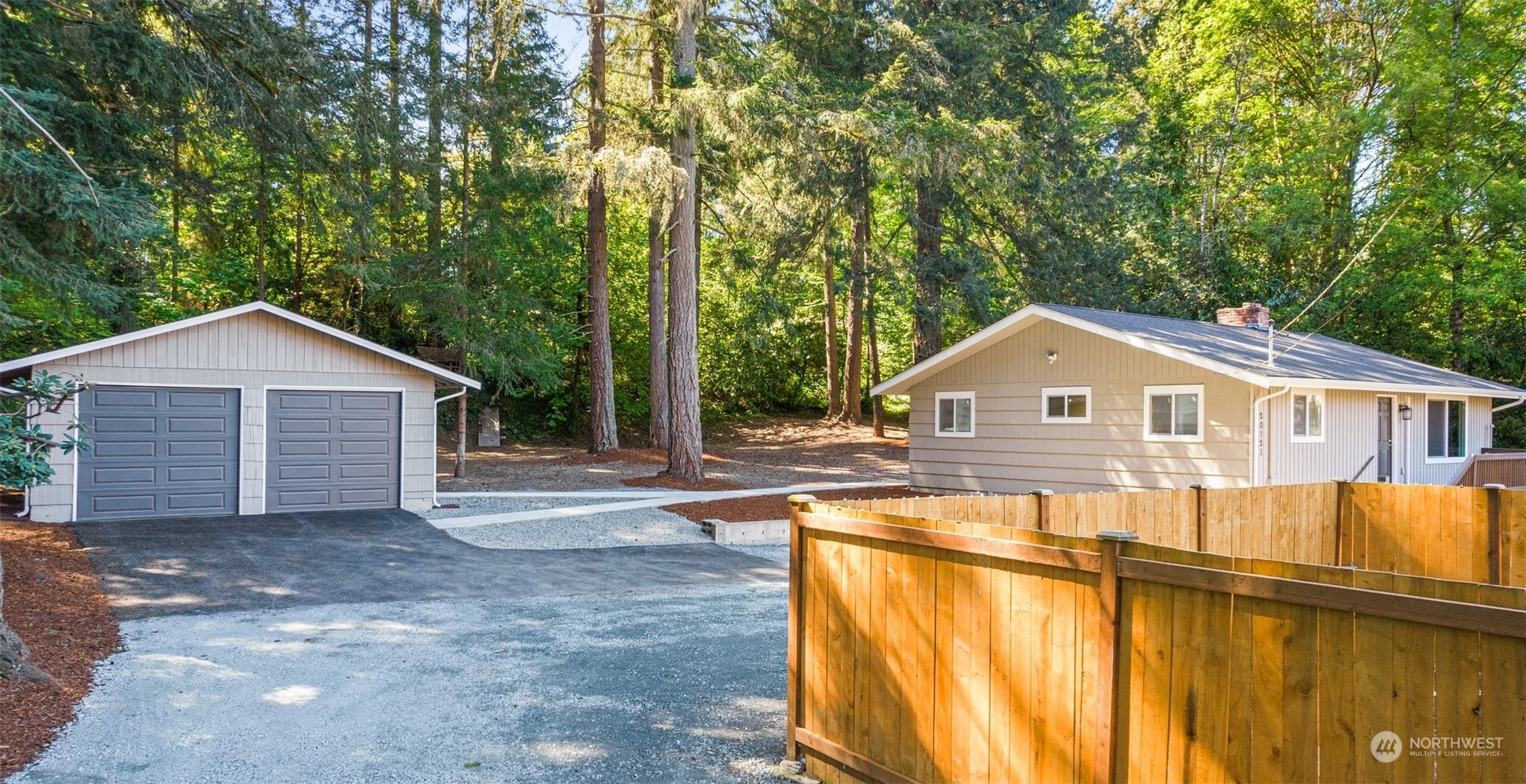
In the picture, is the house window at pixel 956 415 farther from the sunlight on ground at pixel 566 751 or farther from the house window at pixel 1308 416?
the sunlight on ground at pixel 566 751

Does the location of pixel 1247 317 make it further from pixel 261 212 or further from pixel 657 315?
pixel 261 212

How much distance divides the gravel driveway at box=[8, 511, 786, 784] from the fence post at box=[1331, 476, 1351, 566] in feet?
16.5

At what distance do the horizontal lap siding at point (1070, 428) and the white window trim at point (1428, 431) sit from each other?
562 centimetres

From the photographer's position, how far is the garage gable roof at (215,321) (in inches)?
452

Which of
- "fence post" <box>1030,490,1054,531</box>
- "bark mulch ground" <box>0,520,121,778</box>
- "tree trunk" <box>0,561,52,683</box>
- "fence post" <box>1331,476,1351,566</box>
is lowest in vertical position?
"bark mulch ground" <box>0,520,121,778</box>

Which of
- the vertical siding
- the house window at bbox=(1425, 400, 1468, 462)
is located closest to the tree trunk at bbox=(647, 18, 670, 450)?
the vertical siding

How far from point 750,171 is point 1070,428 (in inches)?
337

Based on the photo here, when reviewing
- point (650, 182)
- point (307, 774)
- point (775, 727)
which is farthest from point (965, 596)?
point (650, 182)

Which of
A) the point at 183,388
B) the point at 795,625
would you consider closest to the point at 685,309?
the point at 183,388

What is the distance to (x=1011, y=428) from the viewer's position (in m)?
15.6

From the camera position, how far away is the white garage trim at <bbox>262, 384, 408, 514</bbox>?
13.0m

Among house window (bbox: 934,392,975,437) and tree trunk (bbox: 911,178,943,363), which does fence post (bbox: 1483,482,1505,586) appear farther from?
tree trunk (bbox: 911,178,943,363)

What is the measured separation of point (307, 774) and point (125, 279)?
15.0 metres

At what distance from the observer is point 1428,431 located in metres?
16.0
